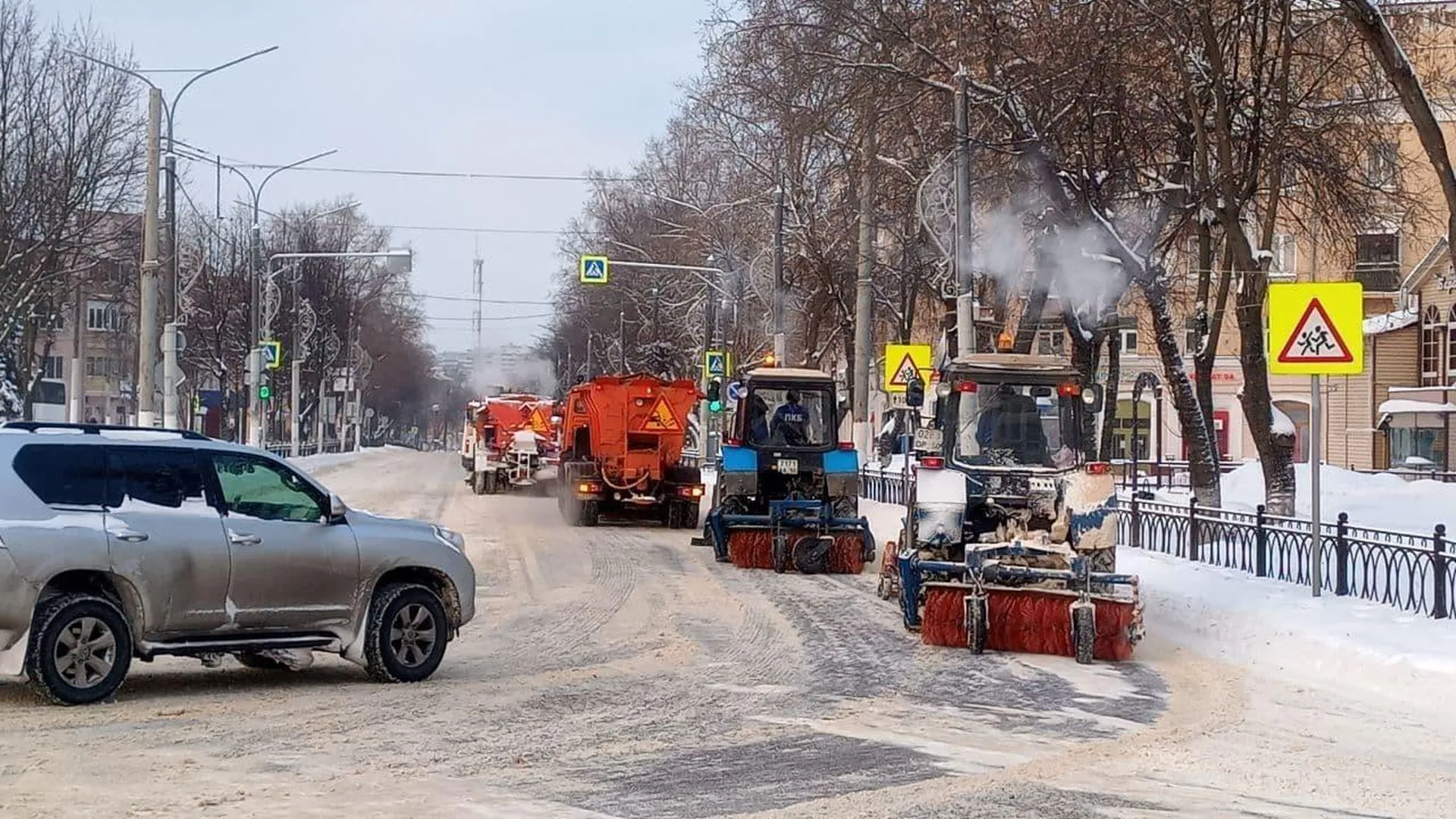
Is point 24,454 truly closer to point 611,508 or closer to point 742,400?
point 742,400

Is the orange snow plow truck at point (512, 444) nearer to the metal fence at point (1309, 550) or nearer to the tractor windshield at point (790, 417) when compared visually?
the tractor windshield at point (790, 417)

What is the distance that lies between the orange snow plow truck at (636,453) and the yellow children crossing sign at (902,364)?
4066 millimetres

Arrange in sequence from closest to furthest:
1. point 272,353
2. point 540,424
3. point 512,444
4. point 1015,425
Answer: point 1015,425
point 512,444
point 540,424
point 272,353

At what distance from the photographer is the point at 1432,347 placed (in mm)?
55062

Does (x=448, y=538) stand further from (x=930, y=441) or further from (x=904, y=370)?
(x=904, y=370)

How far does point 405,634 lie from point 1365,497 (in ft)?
78.4

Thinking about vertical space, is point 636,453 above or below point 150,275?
below

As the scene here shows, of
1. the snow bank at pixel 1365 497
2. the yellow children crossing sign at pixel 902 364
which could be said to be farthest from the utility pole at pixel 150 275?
the snow bank at pixel 1365 497

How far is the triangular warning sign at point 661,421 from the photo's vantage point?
100 feet

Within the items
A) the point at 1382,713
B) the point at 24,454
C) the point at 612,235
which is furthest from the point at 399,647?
the point at 612,235

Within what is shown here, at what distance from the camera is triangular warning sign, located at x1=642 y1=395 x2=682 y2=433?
30500mm

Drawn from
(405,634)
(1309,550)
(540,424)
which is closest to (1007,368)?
(1309,550)

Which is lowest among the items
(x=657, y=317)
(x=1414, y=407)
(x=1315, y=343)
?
(x=1315, y=343)

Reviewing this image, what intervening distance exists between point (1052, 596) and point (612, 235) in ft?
194
